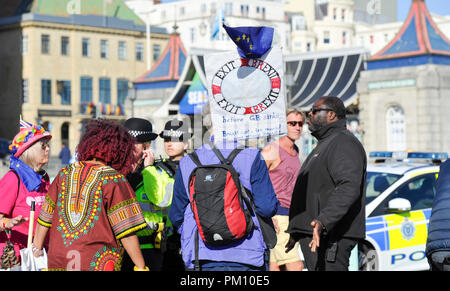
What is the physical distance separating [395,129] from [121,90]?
4592cm

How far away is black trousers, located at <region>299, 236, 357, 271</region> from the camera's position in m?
5.50

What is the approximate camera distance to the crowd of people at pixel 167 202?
4559 millimetres

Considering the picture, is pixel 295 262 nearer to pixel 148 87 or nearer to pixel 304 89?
pixel 304 89

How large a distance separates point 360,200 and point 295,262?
6.73 feet

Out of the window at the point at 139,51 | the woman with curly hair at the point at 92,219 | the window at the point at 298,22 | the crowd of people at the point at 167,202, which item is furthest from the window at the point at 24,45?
the woman with curly hair at the point at 92,219

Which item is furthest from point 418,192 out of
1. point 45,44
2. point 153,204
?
point 45,44

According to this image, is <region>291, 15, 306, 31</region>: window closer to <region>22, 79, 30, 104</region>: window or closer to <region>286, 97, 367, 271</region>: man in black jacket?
<region>22, 79, 30, 104</region>: window

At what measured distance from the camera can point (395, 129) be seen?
27.5 meters

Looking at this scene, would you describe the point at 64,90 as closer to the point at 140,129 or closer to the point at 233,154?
the point at 140,129

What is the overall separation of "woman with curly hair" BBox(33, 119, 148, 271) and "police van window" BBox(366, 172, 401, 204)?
518 centimetres

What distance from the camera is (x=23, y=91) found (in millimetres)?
66875

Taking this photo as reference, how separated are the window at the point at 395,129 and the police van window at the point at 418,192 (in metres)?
17.8
